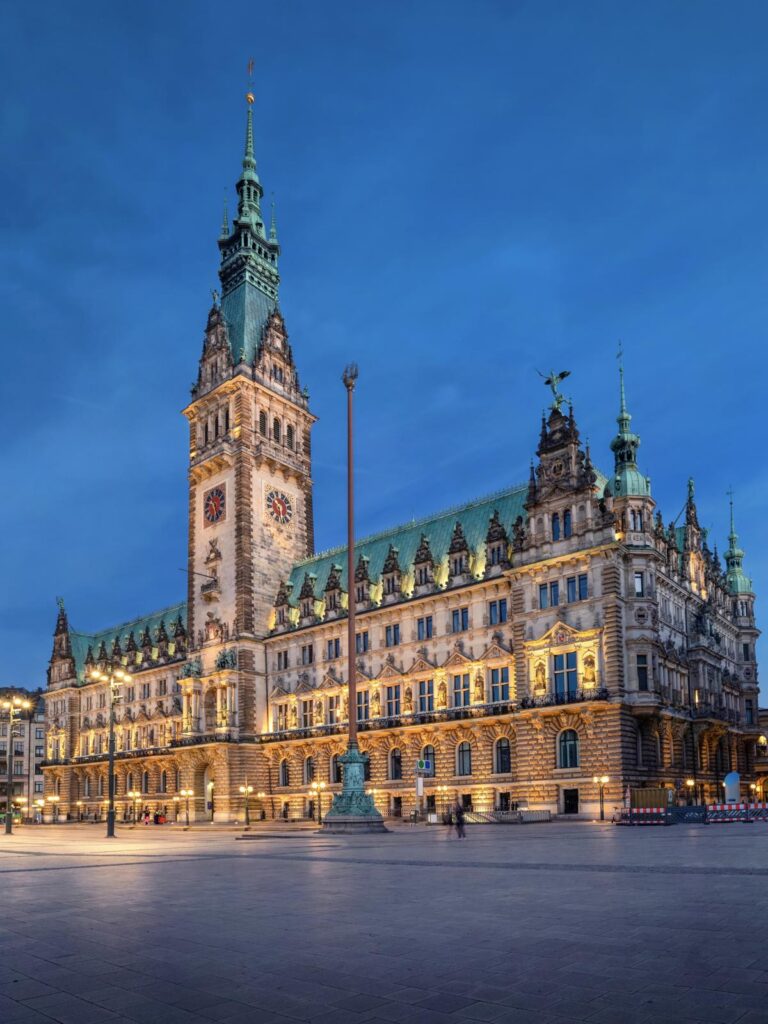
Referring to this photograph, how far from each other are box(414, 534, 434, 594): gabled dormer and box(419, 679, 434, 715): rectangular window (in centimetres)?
A: 799

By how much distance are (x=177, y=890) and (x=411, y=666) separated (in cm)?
5963

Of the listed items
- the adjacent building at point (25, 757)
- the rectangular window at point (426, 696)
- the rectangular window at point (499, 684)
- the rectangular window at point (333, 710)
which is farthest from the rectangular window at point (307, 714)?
the adjacent building at point (25, 757)

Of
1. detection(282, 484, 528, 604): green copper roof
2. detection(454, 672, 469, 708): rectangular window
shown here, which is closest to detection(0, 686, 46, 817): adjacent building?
detection(282, 484, 528, 604): green copper roof

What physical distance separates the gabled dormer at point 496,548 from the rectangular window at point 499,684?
7.98 metres

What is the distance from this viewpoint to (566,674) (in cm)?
6544

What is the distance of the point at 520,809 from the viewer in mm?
64125

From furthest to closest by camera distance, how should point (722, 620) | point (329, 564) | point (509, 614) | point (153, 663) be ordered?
1. point (153, 663)
2. point (329, 564)
3. point (722, 620)
4. point (509, 614)

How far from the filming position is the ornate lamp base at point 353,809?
155ft

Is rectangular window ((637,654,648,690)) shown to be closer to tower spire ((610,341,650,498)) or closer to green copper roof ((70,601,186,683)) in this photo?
tower spire ((610,341,650,498))

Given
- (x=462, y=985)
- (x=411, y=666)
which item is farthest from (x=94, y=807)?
(x=462, y=985)

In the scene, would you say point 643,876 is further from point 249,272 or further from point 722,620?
point 249,272

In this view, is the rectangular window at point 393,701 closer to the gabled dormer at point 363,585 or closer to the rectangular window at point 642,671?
the gabled dormer at point 363,585

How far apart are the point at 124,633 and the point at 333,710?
56.1 meters

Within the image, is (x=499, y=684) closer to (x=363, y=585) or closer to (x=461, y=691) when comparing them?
(x=461, y=691)
